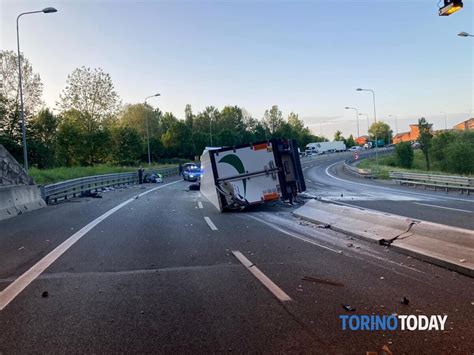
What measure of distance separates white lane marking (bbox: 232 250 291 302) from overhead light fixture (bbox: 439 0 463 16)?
23.3 ft

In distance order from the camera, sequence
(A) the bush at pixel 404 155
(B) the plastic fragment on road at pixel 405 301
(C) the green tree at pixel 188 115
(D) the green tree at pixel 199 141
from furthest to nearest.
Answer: (C) the green tree at pixel 188 115 < (D) the green tree at pixel 199 141 < (A) the bush at pixel 404 155 < (B) the plastic fragment on road at pixel 405 301

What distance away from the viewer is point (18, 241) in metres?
9.95

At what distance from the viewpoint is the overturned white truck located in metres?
15.6

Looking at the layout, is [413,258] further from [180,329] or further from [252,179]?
[252,179]

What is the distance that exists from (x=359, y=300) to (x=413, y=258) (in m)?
2.58

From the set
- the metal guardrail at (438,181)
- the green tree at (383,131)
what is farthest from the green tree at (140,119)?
the green tree at (383,131)

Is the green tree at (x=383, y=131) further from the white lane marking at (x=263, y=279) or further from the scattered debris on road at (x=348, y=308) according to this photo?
the scattered debris on road at (x=348, y=308)

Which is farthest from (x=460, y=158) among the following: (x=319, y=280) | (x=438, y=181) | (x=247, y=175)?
(x=319, y=280)

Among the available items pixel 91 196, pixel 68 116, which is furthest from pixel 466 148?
pixel 91 196

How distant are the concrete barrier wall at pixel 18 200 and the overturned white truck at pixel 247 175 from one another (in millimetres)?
7344

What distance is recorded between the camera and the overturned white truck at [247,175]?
1558cm

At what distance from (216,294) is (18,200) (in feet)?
44.6

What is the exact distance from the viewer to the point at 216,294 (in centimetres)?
554

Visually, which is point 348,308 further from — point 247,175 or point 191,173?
point 191,173
